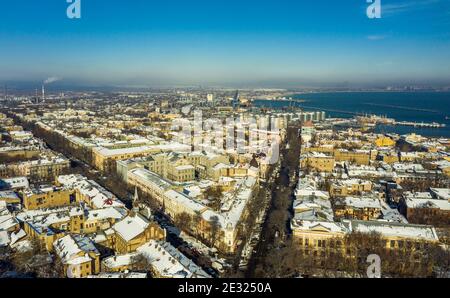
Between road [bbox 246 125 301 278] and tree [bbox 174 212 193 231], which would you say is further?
tree [bbox 174 212 193 231]

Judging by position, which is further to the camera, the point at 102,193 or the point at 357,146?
the point at 357,146

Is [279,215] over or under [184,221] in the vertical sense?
A: under

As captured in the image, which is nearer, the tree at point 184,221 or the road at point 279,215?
the road at point 279,215

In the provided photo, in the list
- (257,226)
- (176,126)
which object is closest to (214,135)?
(176,126)

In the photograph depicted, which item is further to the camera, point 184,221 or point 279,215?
point 279,215

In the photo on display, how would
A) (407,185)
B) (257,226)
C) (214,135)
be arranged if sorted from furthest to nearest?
(214,135) → (407,185) → (257,226)

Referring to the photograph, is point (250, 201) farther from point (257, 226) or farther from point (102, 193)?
point (102, 193)
